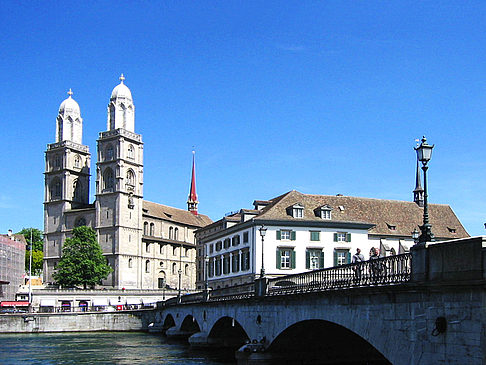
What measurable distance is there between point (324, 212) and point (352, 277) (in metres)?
41.7

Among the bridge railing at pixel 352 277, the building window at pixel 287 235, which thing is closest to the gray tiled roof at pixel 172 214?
the building window at pixel 287 235

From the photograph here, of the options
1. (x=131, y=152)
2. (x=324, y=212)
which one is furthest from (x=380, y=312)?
(x=131, y=152)

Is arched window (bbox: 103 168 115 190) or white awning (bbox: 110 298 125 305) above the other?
arched window (bbox: 103 168 115 190)

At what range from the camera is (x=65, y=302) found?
305 feet

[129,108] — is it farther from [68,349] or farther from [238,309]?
[238,309]

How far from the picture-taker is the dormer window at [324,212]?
65188 millimetres

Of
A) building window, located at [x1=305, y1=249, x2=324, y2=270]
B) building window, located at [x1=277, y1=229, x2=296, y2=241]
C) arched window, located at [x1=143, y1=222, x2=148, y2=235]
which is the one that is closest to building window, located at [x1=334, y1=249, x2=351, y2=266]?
building window, located at [x1=305, y1=249, x2=324, y2=270]

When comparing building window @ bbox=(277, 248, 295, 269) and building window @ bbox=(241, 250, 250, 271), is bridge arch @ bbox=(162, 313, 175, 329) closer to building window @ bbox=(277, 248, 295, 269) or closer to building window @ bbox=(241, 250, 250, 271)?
building window @ bbox=(241, 250, 250, 271)

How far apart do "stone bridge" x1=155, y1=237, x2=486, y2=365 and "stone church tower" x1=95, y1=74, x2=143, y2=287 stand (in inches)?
2901

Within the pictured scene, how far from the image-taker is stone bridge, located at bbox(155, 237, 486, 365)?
49.9 ft

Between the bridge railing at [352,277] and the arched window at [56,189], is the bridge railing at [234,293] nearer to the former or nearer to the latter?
the bridge railing at [352,277]

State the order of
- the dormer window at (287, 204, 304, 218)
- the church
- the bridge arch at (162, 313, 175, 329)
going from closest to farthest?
the dormer window at (287, 204, 304, 218) → the bridge arch at (162, 313, 175, 329) → the church

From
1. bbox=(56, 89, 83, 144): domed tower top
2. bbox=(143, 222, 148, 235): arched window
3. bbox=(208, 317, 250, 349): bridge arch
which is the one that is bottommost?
bbox=(208, 317, 250, 349): bridge arch

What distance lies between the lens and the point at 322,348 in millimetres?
31031
